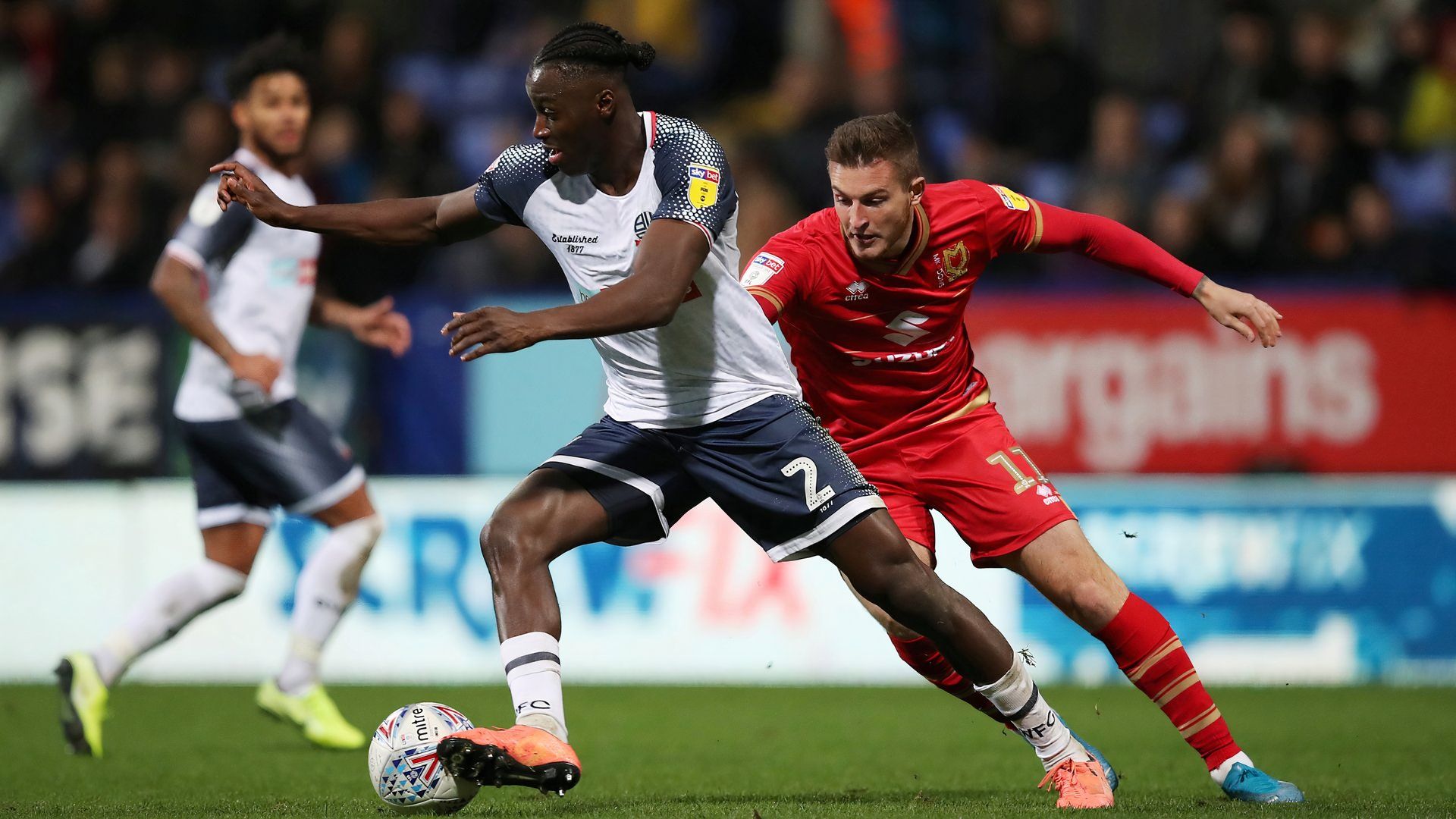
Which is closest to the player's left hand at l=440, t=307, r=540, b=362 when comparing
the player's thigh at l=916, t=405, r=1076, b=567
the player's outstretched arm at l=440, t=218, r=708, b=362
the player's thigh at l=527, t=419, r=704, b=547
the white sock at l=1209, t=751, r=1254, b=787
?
the player's outstretched arm at l=440, t=218, r=708, b=362

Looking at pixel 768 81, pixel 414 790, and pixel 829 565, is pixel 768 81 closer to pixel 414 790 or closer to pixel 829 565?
pixel 829 565

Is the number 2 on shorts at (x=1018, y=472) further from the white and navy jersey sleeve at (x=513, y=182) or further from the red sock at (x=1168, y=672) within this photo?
the white and navy jersey sleeve at (x=513, y=182)

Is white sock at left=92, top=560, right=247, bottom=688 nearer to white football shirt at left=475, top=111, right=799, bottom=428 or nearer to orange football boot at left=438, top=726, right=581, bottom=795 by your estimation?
white football shirt at left=475, top=111, right=799, bottom=428

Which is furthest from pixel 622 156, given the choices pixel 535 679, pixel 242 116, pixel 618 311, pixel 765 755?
pixel 242 116

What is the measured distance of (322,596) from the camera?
24.6 ft

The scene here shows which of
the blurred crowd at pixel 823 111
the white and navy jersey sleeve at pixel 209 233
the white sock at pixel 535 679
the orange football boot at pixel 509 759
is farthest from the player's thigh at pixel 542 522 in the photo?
the blurred crowd at pixel 823 111

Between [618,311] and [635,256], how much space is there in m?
0.38

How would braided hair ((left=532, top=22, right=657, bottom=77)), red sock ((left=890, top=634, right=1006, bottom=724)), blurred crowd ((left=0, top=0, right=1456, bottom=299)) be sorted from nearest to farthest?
braided hair ((left=532, top=22, right=657, bottom=77)) < red sock ((left=890, top=634, right=1006, bottom=724)) < blurred crowd ((left=0, top=0, right=1456, bottom=299))

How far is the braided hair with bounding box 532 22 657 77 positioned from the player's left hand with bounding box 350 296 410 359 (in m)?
2.64

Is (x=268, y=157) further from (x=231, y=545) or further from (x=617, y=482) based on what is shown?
(x=617, y=482)

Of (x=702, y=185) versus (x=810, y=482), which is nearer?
(x=702, y=185)

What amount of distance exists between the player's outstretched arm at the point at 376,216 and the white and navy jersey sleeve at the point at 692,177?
2.00 ft

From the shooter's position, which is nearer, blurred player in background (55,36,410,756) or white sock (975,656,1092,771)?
white sock (975,656,1092,771)

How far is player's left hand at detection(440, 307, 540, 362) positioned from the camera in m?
4.29
